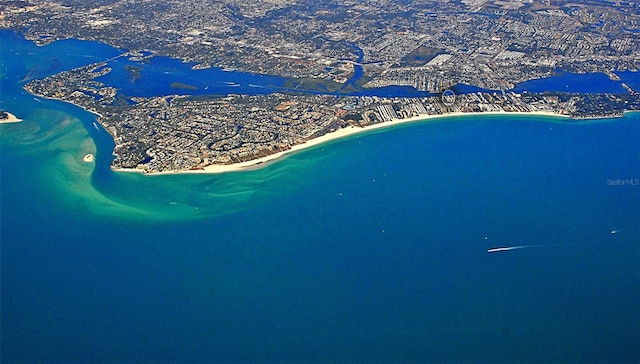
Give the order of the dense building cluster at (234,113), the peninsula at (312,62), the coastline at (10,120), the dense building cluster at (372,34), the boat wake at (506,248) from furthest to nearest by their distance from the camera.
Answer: the dense building cluster at (372,34) → the coastline at (10,120) → the peninsula at (312,62) → the dense building cluster at (234,113) → the boat wake at (506,248)

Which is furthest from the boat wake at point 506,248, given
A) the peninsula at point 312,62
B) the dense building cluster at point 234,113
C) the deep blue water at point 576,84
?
the deep blue water at point 576,84

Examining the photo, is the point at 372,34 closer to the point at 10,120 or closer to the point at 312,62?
the point at 312,62

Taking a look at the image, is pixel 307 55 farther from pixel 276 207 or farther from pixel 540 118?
pixel 276 207

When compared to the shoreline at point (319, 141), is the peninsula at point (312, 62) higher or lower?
higher

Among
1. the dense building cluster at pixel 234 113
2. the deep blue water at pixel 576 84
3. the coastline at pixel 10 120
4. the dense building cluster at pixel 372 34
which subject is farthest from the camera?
the dense building cluster at pixel 372 34

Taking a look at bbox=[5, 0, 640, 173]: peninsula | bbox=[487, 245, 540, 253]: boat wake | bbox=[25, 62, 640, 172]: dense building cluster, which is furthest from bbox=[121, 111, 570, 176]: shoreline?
bbox=[487, 245, 540, 253]: boat wake

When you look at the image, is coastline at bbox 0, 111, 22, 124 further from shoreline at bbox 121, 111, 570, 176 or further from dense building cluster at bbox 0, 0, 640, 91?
dense building cluster at bbox 0, 0, 640, 91

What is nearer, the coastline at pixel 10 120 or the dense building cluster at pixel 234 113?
the dense building cluster at pixel 234 113

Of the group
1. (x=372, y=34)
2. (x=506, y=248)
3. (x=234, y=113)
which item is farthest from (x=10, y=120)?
(x=372, y=34)

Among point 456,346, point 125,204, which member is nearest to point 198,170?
point 125,204

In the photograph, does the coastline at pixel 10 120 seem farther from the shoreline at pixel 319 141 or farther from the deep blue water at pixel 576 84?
the deep blue water at pixel 576 84

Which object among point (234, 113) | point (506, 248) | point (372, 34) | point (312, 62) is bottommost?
point (506, 248)
